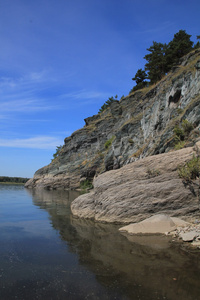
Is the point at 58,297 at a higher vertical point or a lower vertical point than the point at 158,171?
lower

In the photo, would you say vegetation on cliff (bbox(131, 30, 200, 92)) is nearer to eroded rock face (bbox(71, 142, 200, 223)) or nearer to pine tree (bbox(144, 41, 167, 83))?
pine tree (bbox(144, 41, 167, 83))

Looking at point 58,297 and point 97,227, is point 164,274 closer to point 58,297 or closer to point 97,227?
point 58,297

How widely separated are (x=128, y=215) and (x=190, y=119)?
14039mm

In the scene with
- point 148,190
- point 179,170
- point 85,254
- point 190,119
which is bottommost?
point 85,254

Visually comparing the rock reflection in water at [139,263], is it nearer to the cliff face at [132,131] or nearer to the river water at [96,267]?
the river water at [96,267]

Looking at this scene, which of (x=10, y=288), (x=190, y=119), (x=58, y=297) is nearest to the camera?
(x=58, y=297)

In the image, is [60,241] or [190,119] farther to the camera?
[190,119]

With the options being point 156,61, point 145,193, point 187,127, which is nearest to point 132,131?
point 156,61

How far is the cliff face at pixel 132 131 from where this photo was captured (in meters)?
26.7

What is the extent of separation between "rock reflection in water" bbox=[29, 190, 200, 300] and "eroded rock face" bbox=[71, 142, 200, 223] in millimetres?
2000

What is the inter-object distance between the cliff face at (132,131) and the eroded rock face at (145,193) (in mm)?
6583

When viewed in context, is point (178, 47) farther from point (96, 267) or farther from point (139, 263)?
point (96, 267)

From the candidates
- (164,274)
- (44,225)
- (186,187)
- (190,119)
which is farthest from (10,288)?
(190,119)

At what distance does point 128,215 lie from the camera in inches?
513
